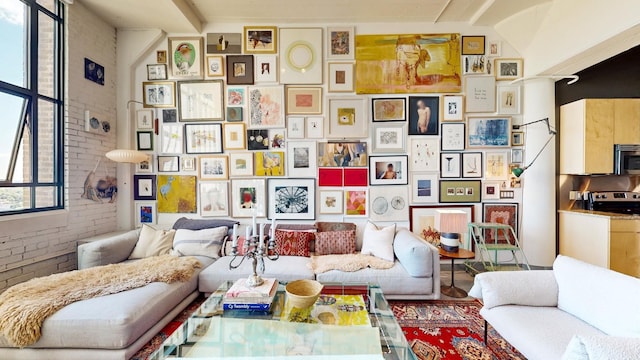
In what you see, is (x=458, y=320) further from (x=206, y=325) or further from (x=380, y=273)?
(x=206, y=325)

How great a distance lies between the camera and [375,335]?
163cm

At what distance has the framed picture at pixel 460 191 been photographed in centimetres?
354

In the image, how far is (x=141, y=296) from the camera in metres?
2.00

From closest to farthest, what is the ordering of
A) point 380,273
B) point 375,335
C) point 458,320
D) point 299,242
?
point 375,335 < point 458,320 < point 380,273 < point 299,242

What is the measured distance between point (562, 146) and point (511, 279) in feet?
9.20

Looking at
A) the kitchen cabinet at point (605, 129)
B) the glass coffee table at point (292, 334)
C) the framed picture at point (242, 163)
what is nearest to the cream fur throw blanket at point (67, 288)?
the glass coffee table at point (292, 334)

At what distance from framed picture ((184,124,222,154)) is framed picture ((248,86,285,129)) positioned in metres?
Result: 0.54

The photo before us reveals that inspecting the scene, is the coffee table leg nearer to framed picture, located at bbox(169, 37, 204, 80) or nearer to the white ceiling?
the white ceiling

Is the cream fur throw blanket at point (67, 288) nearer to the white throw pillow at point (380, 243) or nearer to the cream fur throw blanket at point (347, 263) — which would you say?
the cream fur throw blanket at point (347, 263)

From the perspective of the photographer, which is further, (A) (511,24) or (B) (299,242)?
(A) (511,24)

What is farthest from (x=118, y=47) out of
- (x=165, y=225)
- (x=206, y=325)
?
(x=206, y=325)

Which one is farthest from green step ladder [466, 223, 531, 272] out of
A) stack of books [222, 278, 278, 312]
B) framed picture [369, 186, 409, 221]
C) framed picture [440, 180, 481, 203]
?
stack of books [222, 278, 278, 312]

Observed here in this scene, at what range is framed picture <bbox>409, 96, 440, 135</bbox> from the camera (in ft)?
11.6

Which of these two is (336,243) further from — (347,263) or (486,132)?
(486,132)
